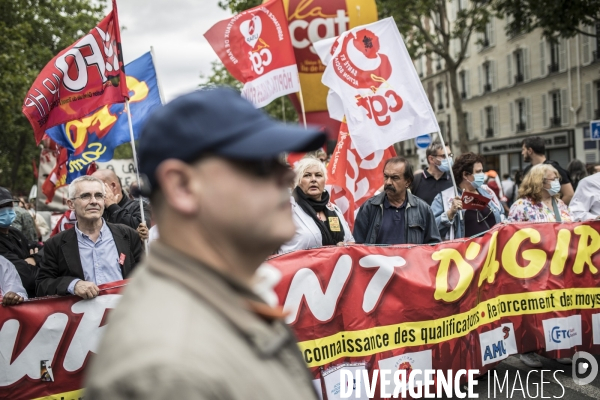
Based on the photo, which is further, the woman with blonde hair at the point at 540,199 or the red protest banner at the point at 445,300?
the woman with blonde hair at the point at 540,199

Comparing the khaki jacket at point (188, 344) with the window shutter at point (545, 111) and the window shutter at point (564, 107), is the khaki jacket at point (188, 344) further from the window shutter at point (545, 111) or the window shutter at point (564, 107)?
the window shutter at point (545, 111)

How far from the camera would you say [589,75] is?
33312mm

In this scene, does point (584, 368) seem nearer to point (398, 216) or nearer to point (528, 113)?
point (398, 216)

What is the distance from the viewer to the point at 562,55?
35.2m

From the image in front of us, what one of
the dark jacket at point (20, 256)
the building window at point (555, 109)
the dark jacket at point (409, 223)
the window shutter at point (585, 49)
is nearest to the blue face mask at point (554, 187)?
the dark jacket at point (409, 223)

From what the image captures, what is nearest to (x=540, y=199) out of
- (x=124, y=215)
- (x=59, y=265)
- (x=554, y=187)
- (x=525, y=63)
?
(x=554, y=187)

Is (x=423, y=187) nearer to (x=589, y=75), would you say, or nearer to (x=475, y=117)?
(x=589, y=75)

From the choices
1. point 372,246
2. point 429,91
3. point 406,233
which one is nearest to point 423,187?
point 406,233

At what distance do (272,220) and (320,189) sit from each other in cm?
418

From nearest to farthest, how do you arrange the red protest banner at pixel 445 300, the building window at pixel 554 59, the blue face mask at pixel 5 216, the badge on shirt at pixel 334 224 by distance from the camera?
the red protest banner at pixel 445 300
the badge on shirt at pixel 334 224
the blue face mask at pixel 5 216
the building window at pixel 554 59

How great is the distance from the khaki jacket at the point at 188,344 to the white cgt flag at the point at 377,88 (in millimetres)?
5361

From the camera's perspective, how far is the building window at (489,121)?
4488 cm

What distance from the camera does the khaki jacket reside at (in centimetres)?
92

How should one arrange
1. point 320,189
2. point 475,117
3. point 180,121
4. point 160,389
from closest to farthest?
point 160,389 < point 180,121 < point 320,189 < point 475,117
